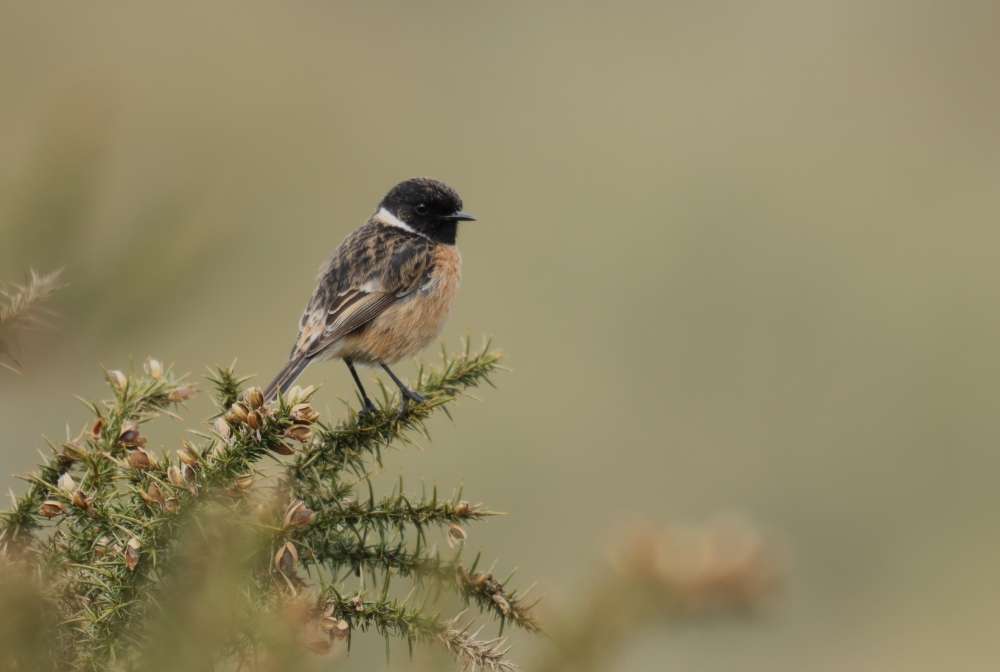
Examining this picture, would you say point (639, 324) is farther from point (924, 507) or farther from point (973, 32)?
point (973, 32)

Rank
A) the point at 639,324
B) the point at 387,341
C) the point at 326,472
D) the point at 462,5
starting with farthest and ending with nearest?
the point at 462,5
the point at 639,324
the point at 387,341
the point at 326,472

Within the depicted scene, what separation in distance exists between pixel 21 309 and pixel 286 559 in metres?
0.73

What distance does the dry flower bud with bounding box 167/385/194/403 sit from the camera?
3539mm

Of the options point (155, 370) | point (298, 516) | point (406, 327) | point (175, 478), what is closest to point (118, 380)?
point (155, 370)

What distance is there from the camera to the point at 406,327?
25.3 ft

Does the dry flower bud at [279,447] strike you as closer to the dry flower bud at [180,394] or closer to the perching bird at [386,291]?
the dry flower bud at [180,394]

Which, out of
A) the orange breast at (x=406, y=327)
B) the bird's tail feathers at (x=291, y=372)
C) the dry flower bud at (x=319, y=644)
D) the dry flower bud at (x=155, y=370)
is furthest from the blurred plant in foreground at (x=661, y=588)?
the orange breast at (x=406, y=327)

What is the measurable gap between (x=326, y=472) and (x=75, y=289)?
4.60ft

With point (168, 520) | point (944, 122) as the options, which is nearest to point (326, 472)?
point (168, 520)

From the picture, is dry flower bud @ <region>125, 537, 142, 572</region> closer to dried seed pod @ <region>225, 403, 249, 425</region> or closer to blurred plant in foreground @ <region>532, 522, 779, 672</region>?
dried seed pod @ <region>225, 403, 249, 425</region>

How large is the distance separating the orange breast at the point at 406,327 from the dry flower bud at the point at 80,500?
4.59 meters

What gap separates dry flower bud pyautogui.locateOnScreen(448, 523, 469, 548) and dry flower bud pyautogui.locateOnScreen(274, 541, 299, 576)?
0.39 meters

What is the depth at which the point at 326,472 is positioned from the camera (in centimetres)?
373

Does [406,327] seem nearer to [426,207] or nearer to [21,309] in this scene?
[426,207]
